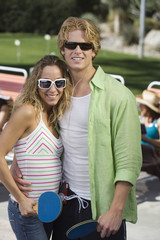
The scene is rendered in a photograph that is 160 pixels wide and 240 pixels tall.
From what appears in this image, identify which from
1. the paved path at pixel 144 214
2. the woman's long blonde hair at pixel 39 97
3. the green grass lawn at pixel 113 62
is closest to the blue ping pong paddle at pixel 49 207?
the woman's long blonde hair at pixel 39 97

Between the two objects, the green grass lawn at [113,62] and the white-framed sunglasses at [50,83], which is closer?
the white-framed sunglasses at [50,83]

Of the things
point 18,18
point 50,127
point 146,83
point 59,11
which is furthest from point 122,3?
point 50,127

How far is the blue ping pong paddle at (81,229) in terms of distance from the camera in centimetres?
260

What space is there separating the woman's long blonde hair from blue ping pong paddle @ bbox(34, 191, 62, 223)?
0.38 metres

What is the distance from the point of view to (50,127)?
2.71 m

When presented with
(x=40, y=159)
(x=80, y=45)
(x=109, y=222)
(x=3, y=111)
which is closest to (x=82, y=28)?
(x=80, y=45)

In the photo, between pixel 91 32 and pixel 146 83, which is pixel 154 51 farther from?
→ pixel 91 32

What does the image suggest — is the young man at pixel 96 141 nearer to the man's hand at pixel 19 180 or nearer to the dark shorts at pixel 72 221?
the dark shorts at pixel 72 221

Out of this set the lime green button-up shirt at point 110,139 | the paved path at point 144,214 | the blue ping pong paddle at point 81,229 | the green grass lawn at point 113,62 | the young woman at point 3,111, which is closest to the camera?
the lime green button-up shirt at point 110,139

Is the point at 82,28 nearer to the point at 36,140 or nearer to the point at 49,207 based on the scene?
the point at 36,140

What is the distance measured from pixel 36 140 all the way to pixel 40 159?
99mm

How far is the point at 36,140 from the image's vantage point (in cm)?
266

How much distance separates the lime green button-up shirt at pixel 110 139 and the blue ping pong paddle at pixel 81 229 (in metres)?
0.08

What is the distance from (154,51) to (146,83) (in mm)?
9719
